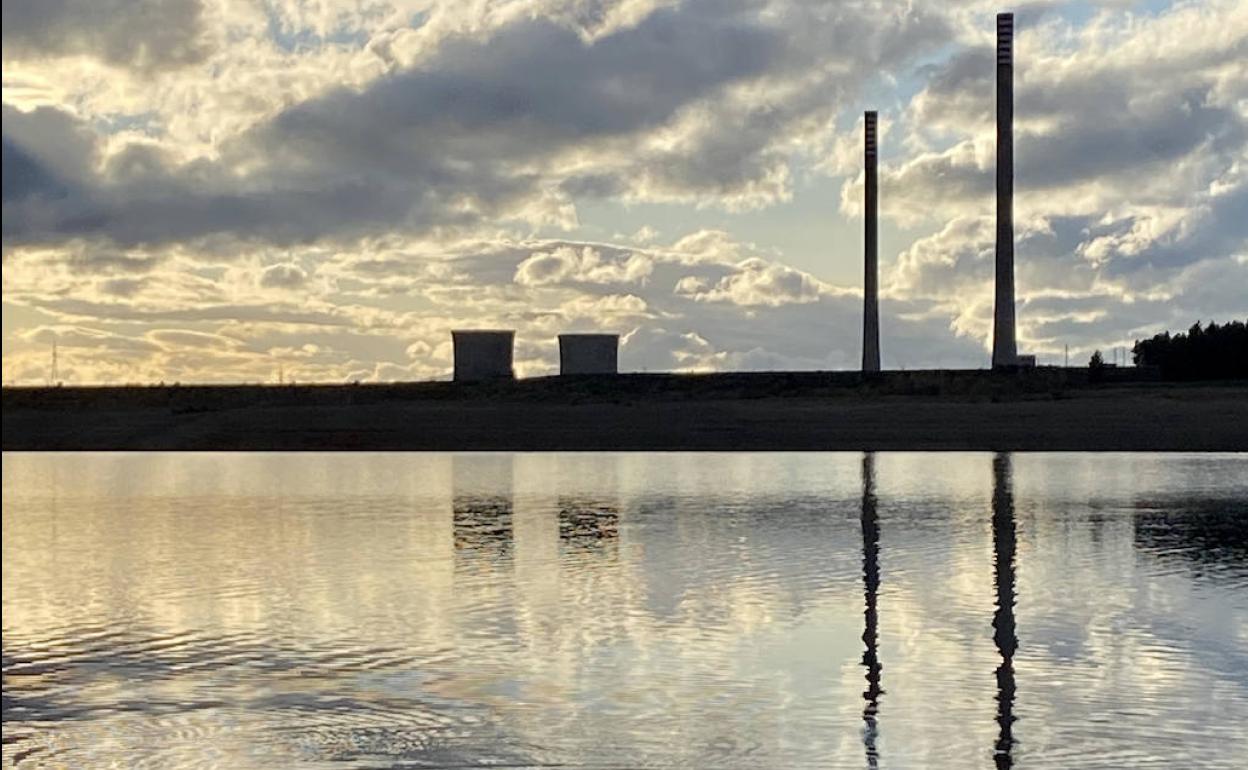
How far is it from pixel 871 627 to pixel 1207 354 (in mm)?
86709

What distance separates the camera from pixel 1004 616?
23.9 m

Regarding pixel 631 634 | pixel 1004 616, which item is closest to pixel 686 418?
pixel 1004 616

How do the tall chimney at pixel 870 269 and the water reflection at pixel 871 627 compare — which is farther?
the tall chimney at pixel 870 269

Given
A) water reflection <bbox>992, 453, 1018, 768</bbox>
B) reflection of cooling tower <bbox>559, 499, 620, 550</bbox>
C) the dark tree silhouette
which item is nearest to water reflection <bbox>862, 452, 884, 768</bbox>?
water reflection <bbox>992, 453, 1018, 768</bbox>

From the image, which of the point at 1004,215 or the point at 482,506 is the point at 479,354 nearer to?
the point at 1004,215

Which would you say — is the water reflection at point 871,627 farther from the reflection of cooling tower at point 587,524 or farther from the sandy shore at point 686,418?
the sandy shore at point 686,418

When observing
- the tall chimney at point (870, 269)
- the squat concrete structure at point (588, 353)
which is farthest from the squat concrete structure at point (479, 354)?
the tall chimney at point (870, 269)

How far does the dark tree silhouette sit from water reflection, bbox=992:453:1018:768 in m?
56.5

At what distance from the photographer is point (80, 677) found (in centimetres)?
1930

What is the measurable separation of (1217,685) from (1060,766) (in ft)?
15.1

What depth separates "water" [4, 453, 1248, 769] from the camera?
15680mm

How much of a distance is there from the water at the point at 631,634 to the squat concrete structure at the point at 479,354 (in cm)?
7013

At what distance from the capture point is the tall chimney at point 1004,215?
4409 inches

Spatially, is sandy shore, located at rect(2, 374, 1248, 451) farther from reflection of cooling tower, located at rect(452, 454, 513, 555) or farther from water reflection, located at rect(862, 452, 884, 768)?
water reflection, located at rect(862, 452, 884, 768)
